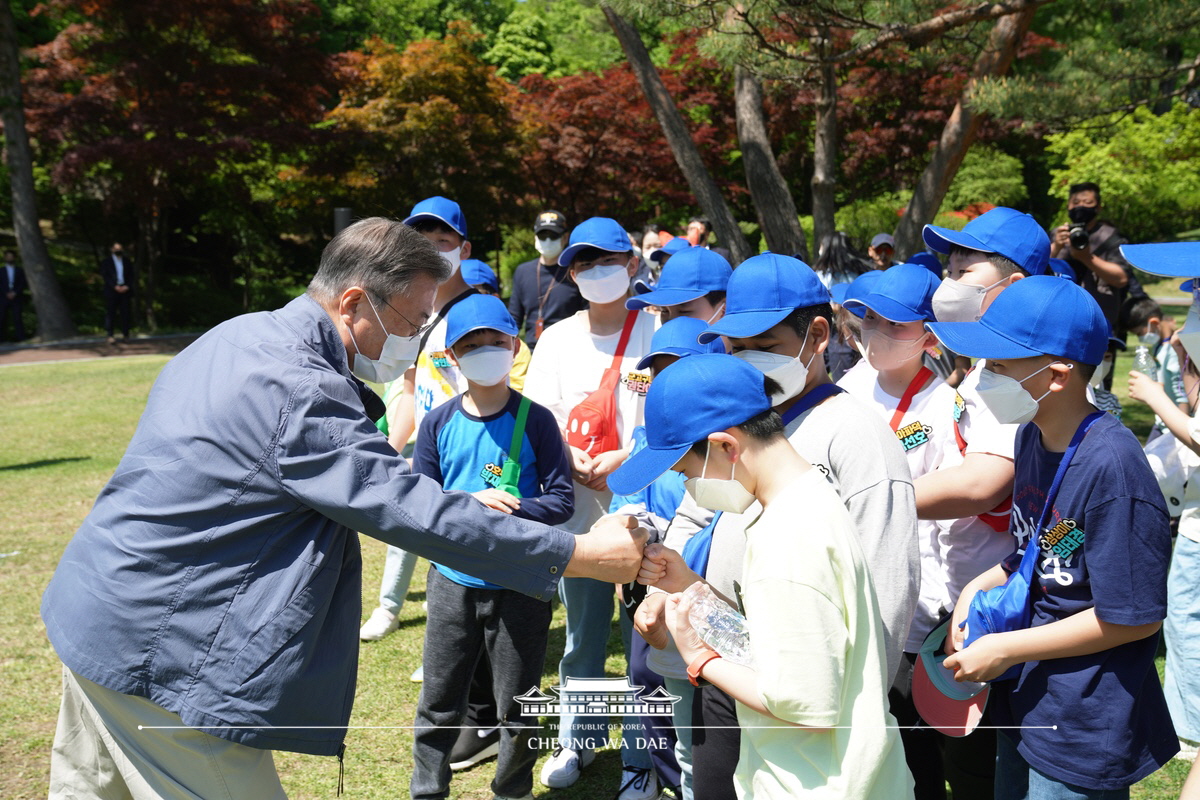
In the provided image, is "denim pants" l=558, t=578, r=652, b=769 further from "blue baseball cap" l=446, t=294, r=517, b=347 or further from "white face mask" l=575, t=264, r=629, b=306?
"white face mask" l=575, t=264, r=629, b=306

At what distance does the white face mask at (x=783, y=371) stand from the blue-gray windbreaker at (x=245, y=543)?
0.91 metres

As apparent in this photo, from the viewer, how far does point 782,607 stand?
→ 1.96 metres

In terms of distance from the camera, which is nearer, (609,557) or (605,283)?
(609,557)

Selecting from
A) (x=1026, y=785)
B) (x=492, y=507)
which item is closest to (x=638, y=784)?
(x=492, y=507)

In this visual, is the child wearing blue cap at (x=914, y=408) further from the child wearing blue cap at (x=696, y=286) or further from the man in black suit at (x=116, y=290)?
the man in black suit at (x=116, y=290)

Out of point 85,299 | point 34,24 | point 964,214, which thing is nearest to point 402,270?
point 964,214

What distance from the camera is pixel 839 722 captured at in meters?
2.01

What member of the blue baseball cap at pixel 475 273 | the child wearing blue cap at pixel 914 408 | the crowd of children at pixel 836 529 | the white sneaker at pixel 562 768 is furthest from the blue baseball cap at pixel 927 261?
the white sneaker at pixel 562 768

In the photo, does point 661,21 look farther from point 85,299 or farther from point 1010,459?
point 85,299

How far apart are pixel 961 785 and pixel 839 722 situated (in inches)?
65.1

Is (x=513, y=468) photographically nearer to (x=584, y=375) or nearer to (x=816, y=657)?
(x=584, y=375)

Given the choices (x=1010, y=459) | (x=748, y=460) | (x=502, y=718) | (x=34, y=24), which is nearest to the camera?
(x=748, y=460)

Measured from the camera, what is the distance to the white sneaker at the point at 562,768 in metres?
4.06

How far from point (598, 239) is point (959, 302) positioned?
1755 millimetres
